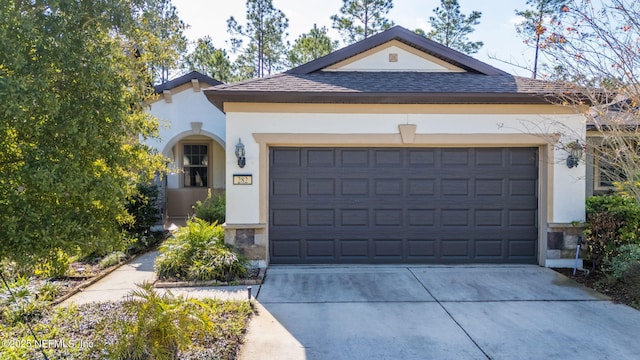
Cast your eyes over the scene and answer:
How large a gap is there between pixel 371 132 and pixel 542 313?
399 centimetres

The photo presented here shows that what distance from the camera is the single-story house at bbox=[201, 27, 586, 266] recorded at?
23.8 feet

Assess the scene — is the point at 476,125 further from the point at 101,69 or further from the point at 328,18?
the point at 328,18

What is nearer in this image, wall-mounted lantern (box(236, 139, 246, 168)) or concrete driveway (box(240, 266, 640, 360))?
concrete driveway (box(240, 266, 640, 360))

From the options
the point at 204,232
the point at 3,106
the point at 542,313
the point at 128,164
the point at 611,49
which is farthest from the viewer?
the point at 204,232

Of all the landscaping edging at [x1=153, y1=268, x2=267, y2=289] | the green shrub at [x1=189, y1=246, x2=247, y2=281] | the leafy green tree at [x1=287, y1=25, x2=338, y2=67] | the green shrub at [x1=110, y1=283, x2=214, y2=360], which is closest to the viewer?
the green shrub at [x1=110, y1=283, x2=214, y2=360]

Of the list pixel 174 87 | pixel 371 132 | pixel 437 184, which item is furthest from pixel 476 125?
pixel 174 87

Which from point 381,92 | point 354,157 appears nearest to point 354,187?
point 354,157

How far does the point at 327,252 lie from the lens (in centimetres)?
756

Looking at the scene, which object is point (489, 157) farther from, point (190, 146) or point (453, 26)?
point (453, 26)

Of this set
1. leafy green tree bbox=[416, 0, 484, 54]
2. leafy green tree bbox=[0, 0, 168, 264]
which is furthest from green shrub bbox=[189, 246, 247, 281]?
leafy green tree bbox=[416, 0, 484, 54]

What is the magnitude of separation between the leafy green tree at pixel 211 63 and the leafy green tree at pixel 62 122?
18.0 metres

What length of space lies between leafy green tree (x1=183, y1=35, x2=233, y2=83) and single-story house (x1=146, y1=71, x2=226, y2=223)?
837 cm

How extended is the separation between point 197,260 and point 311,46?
1532 centimetres

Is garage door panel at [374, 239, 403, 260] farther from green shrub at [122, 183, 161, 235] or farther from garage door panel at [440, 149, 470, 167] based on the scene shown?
green shrub at [122, 183, 161, 235]
